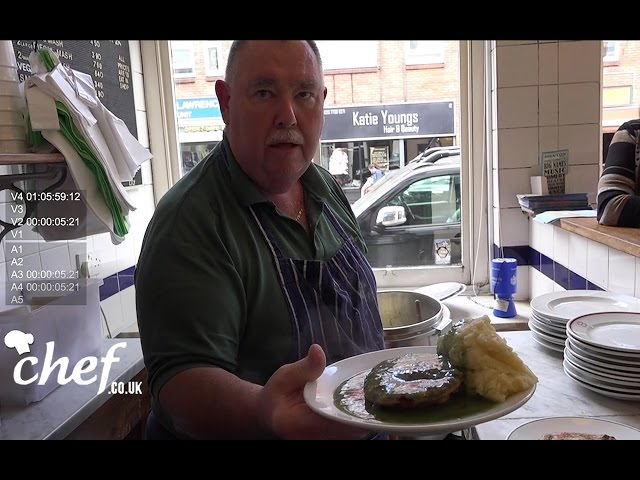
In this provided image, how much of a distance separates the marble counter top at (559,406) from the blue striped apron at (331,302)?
22 cm

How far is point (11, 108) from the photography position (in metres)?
0.98

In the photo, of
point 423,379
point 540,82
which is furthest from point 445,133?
point 423,379

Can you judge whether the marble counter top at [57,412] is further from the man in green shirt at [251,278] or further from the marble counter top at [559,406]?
the marble counter top at [559,406]

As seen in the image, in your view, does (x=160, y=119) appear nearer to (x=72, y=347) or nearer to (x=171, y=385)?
(x=72, y=347)

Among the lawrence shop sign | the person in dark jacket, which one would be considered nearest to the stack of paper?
the person in dark jacket

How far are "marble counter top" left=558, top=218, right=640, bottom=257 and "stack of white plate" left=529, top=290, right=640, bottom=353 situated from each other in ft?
0.35

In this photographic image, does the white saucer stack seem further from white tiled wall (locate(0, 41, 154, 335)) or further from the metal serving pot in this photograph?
the metal serving pot

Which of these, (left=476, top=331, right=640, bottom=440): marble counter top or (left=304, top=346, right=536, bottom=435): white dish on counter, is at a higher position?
(left=304, top=346, right=536, bottom=435): white dish on counter

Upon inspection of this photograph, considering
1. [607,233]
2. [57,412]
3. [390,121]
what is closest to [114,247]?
[57,412]

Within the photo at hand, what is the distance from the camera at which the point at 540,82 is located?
5.37 feet

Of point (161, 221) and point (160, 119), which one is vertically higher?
point (160, 119)

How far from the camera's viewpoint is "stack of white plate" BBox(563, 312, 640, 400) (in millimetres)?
768
